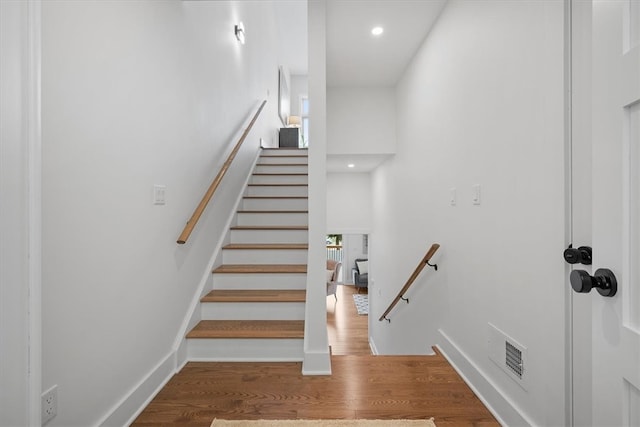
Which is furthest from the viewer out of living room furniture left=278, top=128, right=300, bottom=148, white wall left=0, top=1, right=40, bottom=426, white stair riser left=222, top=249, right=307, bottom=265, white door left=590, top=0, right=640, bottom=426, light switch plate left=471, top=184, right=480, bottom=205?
living room furniture left=278, top=128, right=300, bottom=148

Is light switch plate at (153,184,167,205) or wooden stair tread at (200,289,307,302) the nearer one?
light switch plate at (153,184,167,205)

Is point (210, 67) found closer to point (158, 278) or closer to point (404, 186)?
point (158, 278)

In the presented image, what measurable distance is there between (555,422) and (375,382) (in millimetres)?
857

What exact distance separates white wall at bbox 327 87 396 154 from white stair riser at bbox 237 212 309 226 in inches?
43.0

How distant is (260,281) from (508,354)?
1.74m

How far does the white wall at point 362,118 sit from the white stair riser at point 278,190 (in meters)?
0.67

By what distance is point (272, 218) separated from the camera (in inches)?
132

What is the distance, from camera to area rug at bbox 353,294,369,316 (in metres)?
7.64

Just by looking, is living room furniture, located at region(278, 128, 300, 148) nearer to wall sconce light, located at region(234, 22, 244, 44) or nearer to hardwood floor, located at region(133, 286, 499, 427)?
wall sconce light, located at region(234, 22, 244, 44)

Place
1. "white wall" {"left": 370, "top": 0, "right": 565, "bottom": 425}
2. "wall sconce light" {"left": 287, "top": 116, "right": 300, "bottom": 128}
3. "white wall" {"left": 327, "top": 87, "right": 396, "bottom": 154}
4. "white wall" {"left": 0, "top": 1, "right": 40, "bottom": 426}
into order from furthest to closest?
"wall sconce light" {"left": 287, "top": 116, "right": 300, "bottom": 128}
"white wall" {"left": 327, "top": 87, "right": 396, "bottom": 154}
"white wall" {"left": 370, "top": 0, "right": 565, "bottom": 425}
"white wall" {"left": 0, "top": 1, "right": 40, "bottom": 426}

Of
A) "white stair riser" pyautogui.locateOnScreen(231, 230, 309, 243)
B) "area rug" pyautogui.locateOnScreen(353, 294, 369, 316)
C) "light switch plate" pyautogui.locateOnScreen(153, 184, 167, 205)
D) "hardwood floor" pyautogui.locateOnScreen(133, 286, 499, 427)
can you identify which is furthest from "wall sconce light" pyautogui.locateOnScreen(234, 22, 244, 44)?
"area rug" pyautogui.locateOnScreen(353, 294, 369, 316)

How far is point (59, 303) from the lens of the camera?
3.72ft

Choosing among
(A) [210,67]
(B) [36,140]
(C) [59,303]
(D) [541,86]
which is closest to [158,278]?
(C) [59,303]

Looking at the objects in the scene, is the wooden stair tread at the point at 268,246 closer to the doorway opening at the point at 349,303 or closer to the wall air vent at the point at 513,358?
the wall air vent at the point at 513,358
